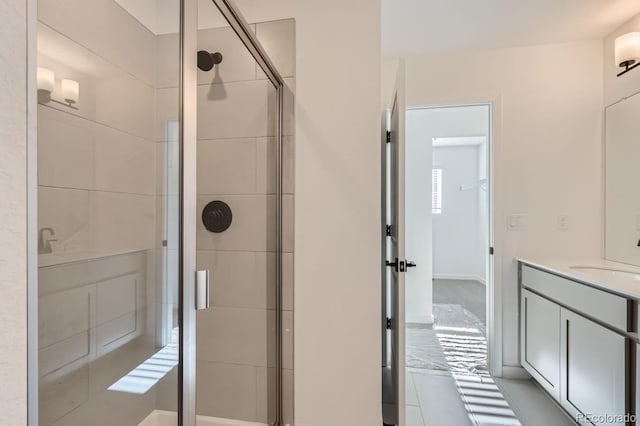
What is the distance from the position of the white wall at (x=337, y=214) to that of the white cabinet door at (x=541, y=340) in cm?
121

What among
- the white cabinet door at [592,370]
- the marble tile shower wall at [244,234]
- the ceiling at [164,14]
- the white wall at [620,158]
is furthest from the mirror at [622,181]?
the ceiling at [164,14]

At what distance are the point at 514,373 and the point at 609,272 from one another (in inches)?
40.4

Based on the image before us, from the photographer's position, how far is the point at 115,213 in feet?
3.46

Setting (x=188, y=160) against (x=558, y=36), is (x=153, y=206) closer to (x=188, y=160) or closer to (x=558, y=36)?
(x=188, y=160)

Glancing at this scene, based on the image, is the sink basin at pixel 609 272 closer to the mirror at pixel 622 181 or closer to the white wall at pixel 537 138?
the mirror at pixel 622 181

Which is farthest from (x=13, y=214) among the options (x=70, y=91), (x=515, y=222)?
(x=515, y=222)

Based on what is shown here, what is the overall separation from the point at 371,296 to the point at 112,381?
1.15m

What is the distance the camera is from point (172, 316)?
104 cm

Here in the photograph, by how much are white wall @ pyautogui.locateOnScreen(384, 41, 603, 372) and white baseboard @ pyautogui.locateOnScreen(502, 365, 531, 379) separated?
0.14ft

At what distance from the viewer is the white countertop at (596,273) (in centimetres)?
145

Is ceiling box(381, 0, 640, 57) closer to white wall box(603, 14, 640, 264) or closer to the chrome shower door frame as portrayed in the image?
white wall box(603, 14, 640, 264)

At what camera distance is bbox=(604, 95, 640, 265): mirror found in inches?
79.7

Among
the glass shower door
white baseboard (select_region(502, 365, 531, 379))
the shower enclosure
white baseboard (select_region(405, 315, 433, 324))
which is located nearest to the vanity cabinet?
white baseboard (select_region(502, 365, 531, 379))

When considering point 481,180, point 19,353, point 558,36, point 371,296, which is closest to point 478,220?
point 481,180
